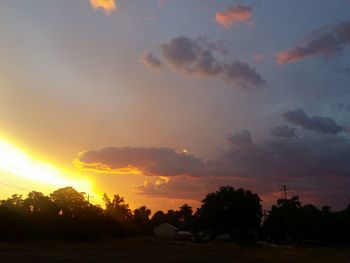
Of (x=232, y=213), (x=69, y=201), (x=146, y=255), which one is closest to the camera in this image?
(x=146, y=255)

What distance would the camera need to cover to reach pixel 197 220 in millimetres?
131250

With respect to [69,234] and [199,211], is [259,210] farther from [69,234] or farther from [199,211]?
[69,234]

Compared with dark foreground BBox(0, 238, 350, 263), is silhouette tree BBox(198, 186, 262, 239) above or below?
above

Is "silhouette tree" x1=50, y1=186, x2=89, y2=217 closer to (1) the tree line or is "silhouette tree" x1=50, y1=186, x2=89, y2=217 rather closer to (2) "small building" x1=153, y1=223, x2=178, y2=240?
(1) the tree line

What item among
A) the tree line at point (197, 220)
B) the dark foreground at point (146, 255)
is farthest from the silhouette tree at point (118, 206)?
the dark foreground at point (146, 255)

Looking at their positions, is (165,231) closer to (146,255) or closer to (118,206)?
(118,206)

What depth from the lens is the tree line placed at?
9431cm

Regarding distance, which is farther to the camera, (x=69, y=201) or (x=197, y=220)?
(x=197, y=220)

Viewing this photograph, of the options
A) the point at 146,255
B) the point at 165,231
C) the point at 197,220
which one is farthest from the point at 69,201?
the point at 165,231

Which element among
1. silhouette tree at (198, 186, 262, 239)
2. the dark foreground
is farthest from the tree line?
the dark foreground

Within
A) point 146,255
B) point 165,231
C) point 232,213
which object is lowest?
point 146,255

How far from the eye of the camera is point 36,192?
103 metres

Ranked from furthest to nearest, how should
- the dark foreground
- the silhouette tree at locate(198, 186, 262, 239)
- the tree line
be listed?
the silhouette tree at locate(198, 186, 262, 239), the tree line, the dark foreground

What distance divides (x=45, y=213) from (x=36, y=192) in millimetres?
7043
